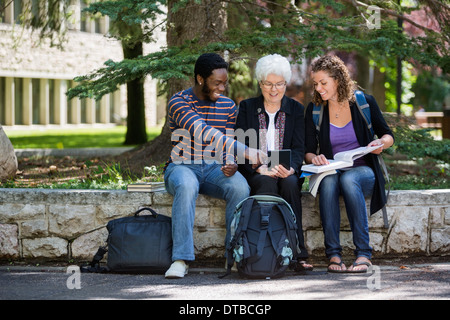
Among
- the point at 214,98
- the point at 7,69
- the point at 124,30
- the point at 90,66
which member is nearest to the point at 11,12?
the point at 7,69

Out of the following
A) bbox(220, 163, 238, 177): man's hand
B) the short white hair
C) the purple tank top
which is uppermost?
the short white hair

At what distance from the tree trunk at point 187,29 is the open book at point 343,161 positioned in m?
2.76

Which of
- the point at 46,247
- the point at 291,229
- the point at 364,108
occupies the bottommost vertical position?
the point at 46,247

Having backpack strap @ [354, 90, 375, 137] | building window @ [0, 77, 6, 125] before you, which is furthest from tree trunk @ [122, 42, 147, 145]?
building window @ [0, 77, 6, 125]

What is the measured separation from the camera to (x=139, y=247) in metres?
5.14

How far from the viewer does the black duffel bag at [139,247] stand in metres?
5.13

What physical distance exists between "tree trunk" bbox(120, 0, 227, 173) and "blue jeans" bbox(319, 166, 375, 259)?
2.87 metres

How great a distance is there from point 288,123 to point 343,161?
54cm

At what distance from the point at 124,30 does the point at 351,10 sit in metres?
3.74

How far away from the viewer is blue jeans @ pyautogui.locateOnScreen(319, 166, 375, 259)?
533 centimetres

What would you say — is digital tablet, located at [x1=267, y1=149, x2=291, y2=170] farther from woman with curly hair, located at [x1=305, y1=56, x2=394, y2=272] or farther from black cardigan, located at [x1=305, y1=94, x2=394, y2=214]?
black cardigan, located at [x1=305, y1=94, x2=394, y2=214]

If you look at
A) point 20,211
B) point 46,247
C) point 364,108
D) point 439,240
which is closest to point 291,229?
point 364,108

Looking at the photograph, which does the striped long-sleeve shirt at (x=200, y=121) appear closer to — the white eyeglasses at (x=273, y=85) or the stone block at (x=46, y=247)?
the white eyeglasses at (x=273, y=85)

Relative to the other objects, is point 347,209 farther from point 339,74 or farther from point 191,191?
point 191,191
